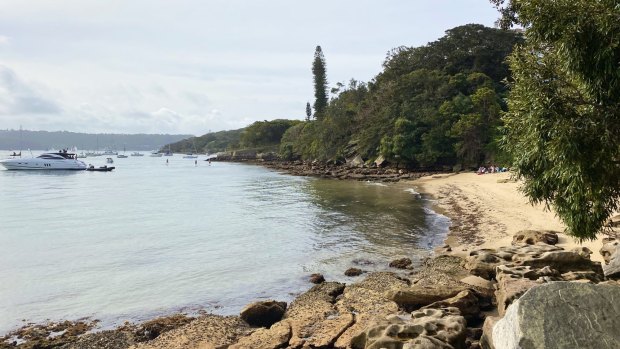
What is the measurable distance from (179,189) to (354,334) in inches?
1818

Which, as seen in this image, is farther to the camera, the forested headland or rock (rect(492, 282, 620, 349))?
the forested headland

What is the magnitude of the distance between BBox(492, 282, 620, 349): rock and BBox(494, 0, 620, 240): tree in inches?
150

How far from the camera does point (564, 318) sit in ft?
19.6

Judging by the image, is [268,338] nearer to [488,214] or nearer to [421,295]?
[421,295]

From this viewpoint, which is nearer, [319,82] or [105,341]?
[105,341]

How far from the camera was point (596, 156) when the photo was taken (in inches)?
359

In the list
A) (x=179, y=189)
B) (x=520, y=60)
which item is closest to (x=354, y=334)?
(x=520, y=60)

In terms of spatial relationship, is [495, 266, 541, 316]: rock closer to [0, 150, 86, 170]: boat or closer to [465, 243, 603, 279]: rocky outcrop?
[465, 243, 603, 279]: rocky outcrop

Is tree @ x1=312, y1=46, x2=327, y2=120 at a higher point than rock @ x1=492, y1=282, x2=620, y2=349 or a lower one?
higher

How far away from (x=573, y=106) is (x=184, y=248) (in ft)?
58.5

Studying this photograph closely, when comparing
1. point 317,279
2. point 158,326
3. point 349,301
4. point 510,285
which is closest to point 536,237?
point 510,285

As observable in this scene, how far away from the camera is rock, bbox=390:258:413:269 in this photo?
54.3 ft

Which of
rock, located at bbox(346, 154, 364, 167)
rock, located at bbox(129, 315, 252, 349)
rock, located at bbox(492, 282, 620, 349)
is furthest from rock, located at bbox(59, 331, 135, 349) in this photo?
rock, located at bbox(346, 154, 364, 167)

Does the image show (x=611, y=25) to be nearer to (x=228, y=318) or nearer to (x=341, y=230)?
(x=228, y=318)
